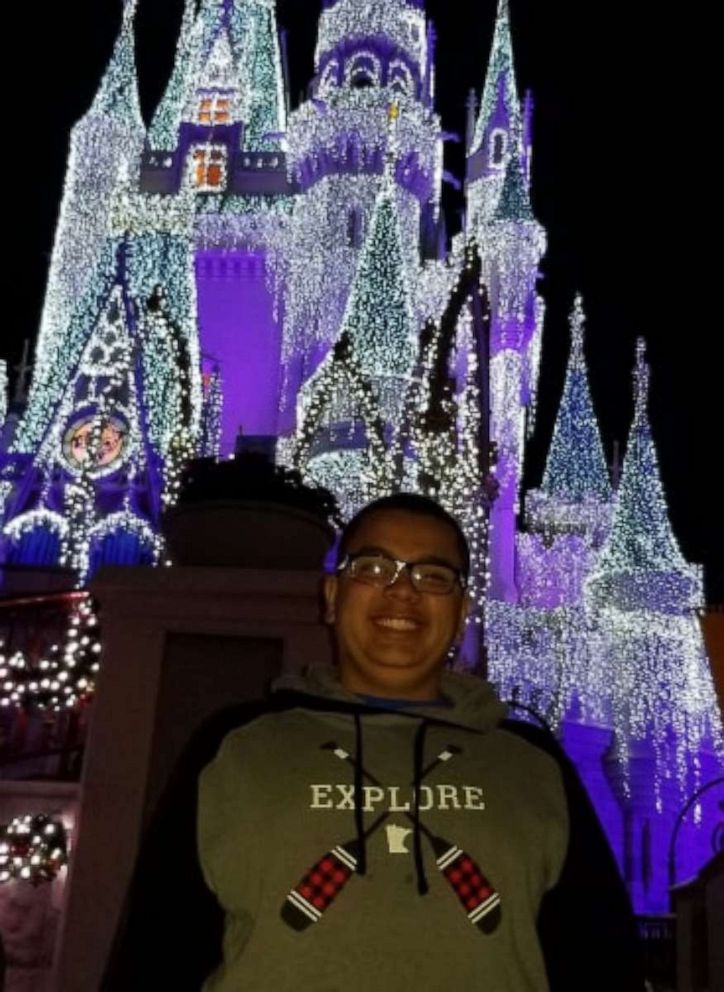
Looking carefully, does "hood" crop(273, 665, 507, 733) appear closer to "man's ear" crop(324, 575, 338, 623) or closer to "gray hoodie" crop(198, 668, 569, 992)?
"gray hoodie" crop(198, 668, 569, 992)

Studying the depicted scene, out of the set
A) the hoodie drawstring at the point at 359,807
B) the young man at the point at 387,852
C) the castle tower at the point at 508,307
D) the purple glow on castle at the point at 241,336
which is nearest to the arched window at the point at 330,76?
the purple glow on castle at the point at 241,336

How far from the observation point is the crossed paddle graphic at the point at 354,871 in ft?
6.72

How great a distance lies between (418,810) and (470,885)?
18cm

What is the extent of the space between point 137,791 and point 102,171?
34245 millimetres

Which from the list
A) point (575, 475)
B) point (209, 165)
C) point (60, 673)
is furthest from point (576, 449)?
point (60, 673)

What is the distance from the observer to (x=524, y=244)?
3362 centimetres

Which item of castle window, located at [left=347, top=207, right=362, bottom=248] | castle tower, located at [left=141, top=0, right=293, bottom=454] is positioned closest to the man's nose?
castle tower, located at [left=141, top=0, right=293, bottom=454]

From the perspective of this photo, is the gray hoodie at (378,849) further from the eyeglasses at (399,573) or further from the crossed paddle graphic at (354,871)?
the eyeglasses at (399,573)

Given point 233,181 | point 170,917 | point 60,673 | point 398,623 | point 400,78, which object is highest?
point 400,78

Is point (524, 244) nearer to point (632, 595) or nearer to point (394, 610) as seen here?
point (632, 595)

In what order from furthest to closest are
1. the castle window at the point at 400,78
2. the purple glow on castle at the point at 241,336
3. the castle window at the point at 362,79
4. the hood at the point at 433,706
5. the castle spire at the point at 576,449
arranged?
1. the castle spire at the point at 576,449
2. the castle window at the point at 362,79
3. the castle window at the point at 400,78
4. the purple glow on castle at the point at 241,336
5. the hood at the point at 433,706

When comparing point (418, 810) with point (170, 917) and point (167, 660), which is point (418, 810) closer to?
point (170, 917)

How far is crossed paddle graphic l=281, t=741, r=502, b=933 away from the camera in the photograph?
2.05 meters

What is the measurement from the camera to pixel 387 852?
212cm
